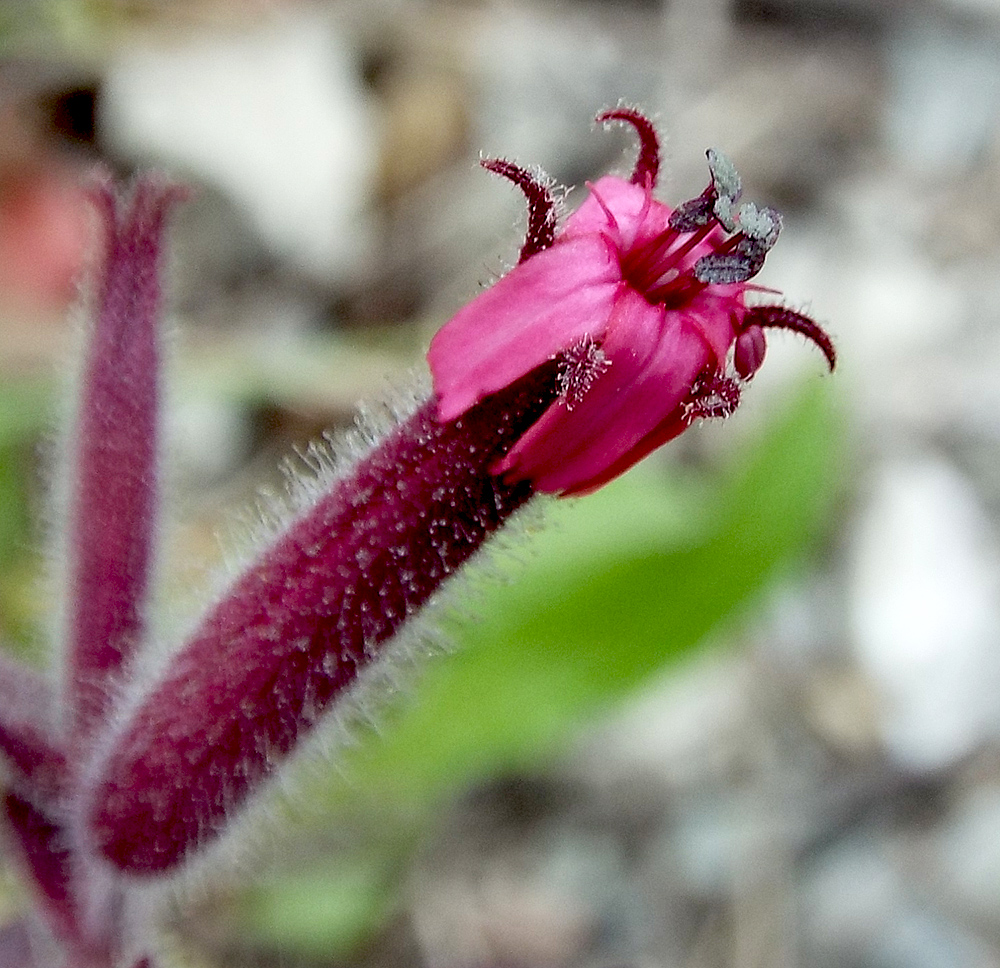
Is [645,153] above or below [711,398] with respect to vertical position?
above

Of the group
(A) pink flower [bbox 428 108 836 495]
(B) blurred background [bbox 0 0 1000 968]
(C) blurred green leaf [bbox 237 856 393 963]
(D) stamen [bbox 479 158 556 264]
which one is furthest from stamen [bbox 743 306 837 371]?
(C) blurred green leaf [bbox 237 856 393 963]

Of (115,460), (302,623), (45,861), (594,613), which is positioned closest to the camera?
(302,623)

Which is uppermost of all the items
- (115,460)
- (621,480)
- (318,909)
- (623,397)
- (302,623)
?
(623,397)

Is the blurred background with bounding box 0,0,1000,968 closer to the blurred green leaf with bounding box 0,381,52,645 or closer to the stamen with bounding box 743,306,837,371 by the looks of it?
the blurred green leaf with bounding box 0,381,52,645

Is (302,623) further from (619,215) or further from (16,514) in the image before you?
(16,514)

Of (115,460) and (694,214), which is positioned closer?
(694,214)

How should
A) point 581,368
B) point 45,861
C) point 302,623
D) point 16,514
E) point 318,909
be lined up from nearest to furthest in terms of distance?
point 581,368 < point 302,623 < point 45,861 < point 318,909 < point 16,514

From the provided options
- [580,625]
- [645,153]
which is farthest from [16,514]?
[645,153]
